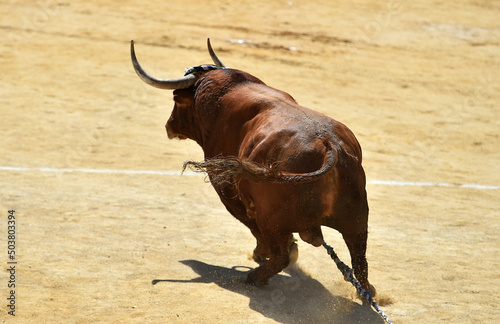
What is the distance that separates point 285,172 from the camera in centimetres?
543

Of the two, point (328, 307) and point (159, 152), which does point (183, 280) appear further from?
point (159, 152)

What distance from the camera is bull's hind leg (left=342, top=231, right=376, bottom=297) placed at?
228 inches

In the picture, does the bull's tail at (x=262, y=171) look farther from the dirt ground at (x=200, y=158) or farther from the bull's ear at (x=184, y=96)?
the bull's ear at (x=184, y=96)

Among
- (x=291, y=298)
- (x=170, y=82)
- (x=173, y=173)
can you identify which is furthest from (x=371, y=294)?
(x=173, y=173)

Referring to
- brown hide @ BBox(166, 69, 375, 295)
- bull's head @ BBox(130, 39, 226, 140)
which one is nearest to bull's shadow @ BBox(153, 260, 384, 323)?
brown hide @ BBox(166, 69, 375, 295)

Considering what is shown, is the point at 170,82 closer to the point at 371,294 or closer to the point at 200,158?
the point at 371,294

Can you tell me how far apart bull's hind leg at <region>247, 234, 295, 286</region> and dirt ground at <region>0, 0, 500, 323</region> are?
14 cm

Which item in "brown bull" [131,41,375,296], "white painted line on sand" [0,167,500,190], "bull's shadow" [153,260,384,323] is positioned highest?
"brown bull" [131,41,375,296]

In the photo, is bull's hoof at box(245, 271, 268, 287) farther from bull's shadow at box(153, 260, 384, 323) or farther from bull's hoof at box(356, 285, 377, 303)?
bull's hoof at box(356, 285, 377, 303)

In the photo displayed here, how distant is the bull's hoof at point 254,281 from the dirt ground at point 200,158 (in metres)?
0.10

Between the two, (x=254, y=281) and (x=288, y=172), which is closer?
(x=288, y=172)

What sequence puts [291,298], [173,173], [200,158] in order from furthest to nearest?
[200,158]
[173,173]
[291,298]

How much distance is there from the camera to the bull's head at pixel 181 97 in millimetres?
7184

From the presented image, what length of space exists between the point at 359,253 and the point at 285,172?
1.03m
